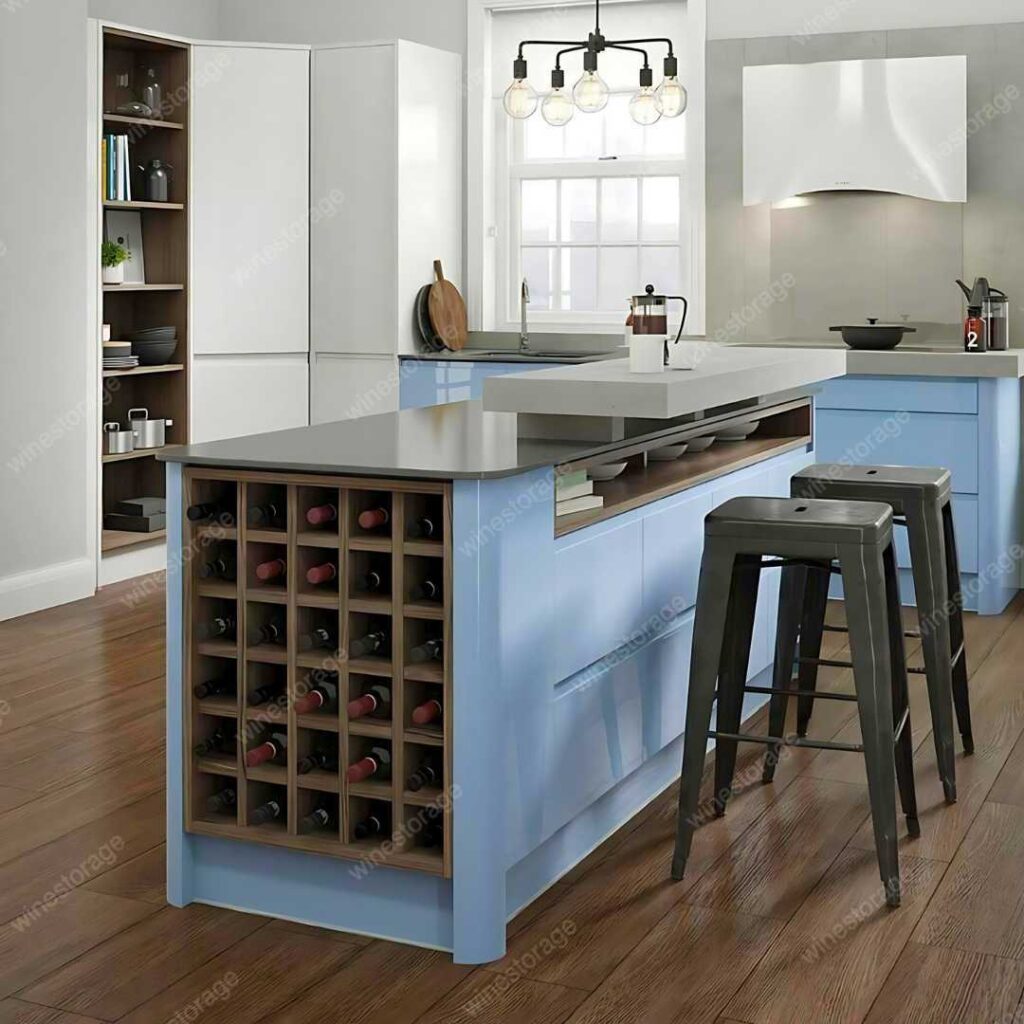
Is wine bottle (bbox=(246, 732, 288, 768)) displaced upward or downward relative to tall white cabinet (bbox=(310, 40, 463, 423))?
downward

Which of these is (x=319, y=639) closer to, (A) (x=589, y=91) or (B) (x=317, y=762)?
(B) (x=317, y=762)

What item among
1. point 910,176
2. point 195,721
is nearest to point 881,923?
point 195,721

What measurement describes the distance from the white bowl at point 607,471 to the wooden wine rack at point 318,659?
655 mm

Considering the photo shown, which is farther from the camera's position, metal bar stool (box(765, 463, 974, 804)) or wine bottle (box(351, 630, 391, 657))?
metal bar stool (box(765, 463, 974, 804))

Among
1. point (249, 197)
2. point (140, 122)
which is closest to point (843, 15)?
point (249, 197)

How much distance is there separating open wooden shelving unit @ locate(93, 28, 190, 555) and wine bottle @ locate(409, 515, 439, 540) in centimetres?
383

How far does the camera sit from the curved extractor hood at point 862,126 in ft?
20.0

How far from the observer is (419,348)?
23.1 feet

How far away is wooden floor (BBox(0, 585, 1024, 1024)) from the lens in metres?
2.61

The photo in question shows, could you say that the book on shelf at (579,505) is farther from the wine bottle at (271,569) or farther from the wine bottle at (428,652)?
the wine bottle at (271,569)

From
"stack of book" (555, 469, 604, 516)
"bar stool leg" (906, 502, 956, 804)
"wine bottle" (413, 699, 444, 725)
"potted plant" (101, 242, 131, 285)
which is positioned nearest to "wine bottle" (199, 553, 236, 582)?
"wine bottle" (413, 699, 444, 725)

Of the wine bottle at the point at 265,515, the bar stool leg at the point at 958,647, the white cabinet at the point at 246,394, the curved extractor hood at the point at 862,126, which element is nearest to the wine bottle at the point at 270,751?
the wine bottle at the point at 265,515

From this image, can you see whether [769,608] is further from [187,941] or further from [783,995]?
[187,941]

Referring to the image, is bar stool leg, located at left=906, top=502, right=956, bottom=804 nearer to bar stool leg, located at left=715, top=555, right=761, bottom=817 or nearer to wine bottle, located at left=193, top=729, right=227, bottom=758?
bar stool leg, located at left=715, top=555, right=761, bottom=817
